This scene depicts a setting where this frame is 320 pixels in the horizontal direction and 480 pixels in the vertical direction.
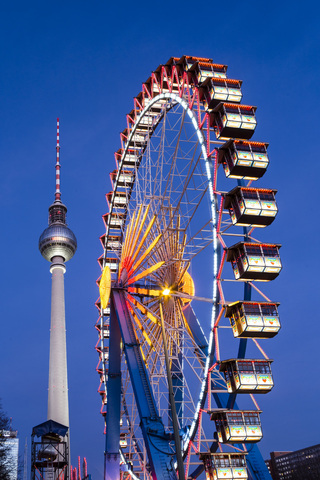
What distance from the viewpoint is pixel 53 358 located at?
253 feet

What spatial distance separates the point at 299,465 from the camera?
4579 inches

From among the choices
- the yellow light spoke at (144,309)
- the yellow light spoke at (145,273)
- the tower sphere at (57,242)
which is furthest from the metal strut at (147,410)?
the tower sphere at (57,242)

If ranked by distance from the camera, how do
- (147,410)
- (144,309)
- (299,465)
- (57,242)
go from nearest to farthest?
(147,410) < (144,309) < (57,242) < (299,465)

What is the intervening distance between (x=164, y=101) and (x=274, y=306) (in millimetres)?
15175

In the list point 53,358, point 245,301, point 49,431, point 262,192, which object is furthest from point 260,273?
point 53,358

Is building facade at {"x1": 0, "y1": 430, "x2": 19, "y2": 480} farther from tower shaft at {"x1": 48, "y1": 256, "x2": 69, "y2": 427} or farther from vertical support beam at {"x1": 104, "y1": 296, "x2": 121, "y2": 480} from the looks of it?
tower shaft at {"x1": 48, "y1": 256, "x2": 69, "y2": 427}

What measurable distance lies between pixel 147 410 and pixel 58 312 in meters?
56.7

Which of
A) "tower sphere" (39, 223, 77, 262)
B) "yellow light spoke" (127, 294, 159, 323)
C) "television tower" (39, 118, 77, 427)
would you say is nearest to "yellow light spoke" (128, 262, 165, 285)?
"yellow light spoke" (127, 294, 159, 323)

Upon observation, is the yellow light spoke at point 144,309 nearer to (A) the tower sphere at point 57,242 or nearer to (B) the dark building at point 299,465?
(A) the tower sphere at point 57,242

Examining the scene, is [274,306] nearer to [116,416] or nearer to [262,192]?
[262,192]

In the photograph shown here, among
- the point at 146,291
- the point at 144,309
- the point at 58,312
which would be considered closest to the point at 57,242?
the point at 58,312

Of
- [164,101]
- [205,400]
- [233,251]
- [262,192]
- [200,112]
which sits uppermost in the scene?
[164,101]

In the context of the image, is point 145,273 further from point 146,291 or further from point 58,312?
point 58,312

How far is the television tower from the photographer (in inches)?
2851
